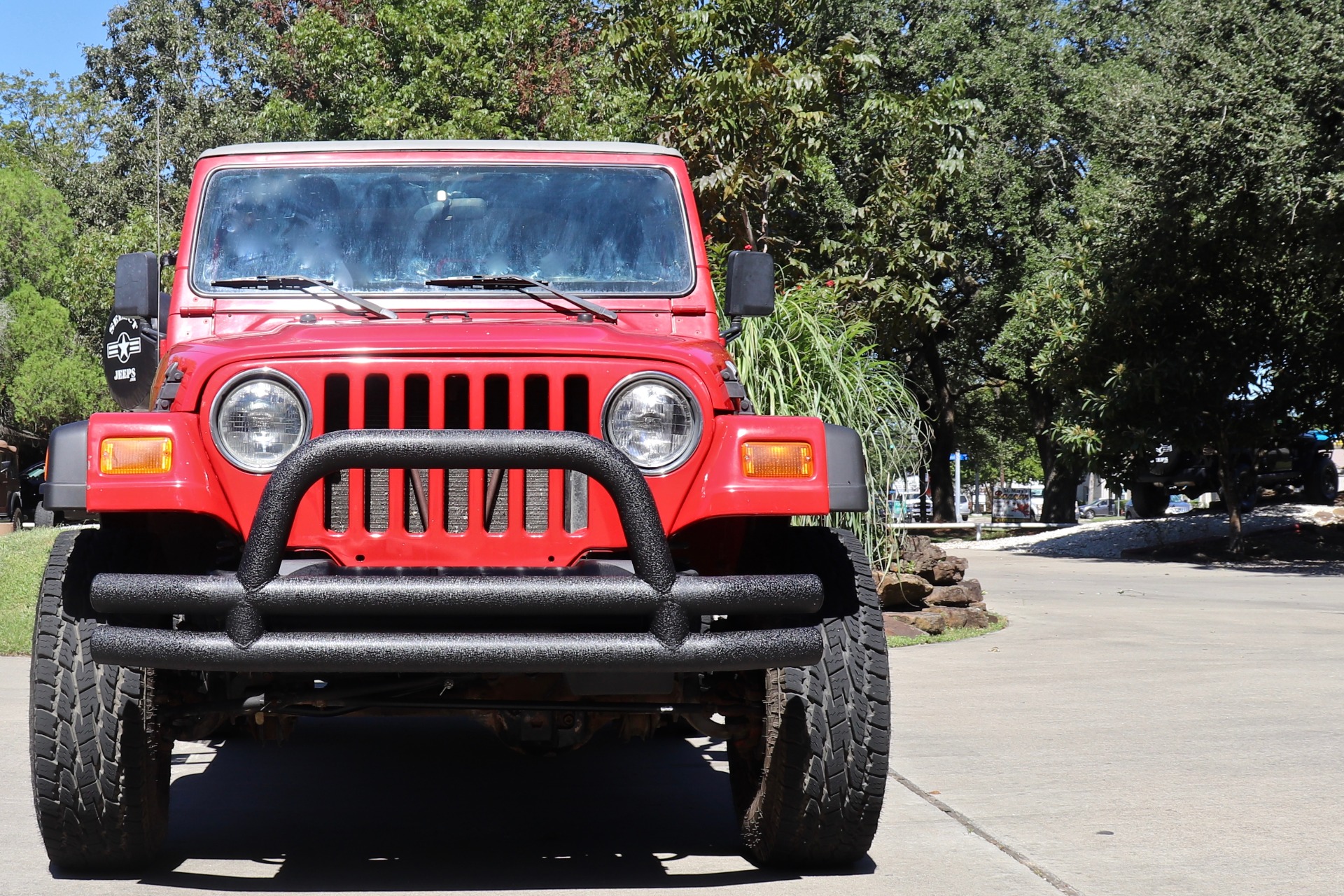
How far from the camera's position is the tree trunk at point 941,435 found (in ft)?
112

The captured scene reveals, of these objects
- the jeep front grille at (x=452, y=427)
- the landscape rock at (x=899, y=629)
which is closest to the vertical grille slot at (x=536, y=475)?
the jeep front grille at (x=452, y=427)

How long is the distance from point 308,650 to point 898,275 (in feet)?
69.7

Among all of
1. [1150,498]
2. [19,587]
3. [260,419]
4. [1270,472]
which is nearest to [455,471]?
[260,419]

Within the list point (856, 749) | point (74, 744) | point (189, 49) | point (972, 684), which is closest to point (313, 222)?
point (74, 744)

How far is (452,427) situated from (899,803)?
8.13 ft

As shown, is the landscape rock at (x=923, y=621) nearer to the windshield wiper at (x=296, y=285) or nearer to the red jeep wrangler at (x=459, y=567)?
the red jeep wrangler at (x=459, y=567)

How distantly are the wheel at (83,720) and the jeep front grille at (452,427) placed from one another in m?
0.67

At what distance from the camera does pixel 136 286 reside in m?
5.04

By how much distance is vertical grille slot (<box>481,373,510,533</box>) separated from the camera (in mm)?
3840

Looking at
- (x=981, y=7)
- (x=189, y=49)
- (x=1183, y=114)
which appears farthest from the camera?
(x=189, y=49)

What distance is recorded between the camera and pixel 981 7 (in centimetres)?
3033

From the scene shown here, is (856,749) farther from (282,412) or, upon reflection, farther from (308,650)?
(282,412)

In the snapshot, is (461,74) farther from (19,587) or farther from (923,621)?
(923,621)

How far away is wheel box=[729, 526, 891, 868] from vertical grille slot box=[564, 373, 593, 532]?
580 millimetres
